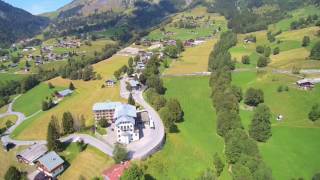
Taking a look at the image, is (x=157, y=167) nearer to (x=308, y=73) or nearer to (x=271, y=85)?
(x=271, y=85)

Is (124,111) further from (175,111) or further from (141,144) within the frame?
(175,111)

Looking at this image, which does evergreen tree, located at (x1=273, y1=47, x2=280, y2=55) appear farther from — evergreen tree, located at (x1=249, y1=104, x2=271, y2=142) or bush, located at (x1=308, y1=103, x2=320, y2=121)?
evergreen tree, located at (x1=249, y1=104, x2=271, y2=142)

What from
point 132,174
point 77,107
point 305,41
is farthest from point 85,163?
point 305,41

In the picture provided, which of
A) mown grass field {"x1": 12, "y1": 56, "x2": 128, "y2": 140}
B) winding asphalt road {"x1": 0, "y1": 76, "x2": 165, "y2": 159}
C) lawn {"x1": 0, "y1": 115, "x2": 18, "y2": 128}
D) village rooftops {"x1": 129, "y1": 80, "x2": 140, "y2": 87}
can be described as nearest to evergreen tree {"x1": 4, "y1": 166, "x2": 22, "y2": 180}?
winding asphalt road {"x1": 0, "y1": 76, "x2": 165, "y2": 159}

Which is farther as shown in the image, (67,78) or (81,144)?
(67,78)

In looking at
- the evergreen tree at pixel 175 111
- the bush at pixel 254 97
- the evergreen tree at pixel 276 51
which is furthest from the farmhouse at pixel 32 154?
the evergreen tree at pixel 276 51

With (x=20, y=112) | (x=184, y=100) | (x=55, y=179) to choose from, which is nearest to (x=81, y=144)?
(x=55, y=179)
